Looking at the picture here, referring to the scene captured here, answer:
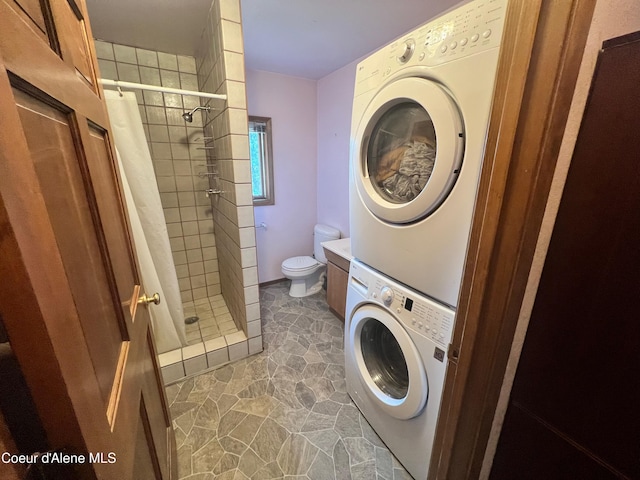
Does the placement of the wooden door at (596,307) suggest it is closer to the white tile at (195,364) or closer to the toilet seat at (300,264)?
the white tile at (195,364)

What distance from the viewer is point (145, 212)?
1641 millimetres

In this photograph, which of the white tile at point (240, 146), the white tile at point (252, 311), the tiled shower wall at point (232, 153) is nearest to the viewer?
the tiled shower wall at point (232, 153)

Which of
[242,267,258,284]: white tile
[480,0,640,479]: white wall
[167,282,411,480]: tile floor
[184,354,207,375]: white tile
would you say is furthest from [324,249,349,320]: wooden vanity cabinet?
[480,0,640,479]: white wall

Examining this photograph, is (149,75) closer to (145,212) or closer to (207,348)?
(145,212)

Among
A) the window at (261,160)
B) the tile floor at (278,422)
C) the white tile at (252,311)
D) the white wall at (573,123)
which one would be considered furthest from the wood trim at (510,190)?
the window at (261,160)

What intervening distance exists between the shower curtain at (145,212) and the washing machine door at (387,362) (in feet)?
4.13

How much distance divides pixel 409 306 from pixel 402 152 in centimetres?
62

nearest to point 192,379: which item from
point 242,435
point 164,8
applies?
point 242,435

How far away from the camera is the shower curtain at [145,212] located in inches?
58.9

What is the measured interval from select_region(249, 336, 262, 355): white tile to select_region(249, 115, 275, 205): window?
1.39 meters

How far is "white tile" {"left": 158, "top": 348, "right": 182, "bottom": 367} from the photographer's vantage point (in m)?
1.69

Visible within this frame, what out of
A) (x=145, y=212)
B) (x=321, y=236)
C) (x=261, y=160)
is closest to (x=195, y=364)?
(x=145, y=212)

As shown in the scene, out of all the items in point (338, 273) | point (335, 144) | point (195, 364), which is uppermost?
point (335, 144)

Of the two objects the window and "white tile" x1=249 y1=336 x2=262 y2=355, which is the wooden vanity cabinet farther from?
the window
